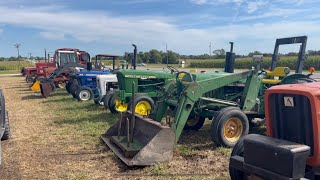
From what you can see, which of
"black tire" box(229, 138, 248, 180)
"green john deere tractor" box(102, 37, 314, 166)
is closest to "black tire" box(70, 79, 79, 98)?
"green john deere tractor" box(102, 37, 314, 166)

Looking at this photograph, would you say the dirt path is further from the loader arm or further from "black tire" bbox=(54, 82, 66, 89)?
"black tire" bbox=(54, 82, 66, 89)

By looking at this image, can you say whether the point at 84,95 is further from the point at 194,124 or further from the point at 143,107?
the point at 194,124

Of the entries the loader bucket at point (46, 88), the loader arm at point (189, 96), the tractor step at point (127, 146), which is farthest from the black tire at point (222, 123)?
the loader bucket at point (46, 88)

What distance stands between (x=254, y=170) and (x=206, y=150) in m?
2.70

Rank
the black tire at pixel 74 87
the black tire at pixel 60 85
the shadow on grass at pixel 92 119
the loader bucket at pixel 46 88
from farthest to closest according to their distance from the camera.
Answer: the black tire at pixel 60 85, the loader bucket at pixel 46 88, the black tire at pixel 74 87, the shadow on grass at pixel 92 119

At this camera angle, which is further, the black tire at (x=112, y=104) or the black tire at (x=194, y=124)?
the black tire at (x=112, y=104)

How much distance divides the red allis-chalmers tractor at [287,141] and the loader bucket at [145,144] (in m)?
1.60

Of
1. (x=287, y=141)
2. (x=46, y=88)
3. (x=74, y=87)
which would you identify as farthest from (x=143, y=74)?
(x=46, y=88)

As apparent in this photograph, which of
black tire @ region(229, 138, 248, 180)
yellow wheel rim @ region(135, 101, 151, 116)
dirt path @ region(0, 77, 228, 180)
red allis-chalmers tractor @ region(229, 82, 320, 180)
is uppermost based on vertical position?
red allis-chalmers tractor @ region(229, 82, 320, 180)

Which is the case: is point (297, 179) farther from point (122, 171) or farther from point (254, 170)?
point (122, 171)

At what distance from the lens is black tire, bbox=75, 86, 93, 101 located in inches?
555

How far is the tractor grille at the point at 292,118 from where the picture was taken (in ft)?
11.6

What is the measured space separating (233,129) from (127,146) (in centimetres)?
194

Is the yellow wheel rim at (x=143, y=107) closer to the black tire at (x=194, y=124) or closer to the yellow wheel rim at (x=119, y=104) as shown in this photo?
the yellow wheel rim at (x=119, y=104)
